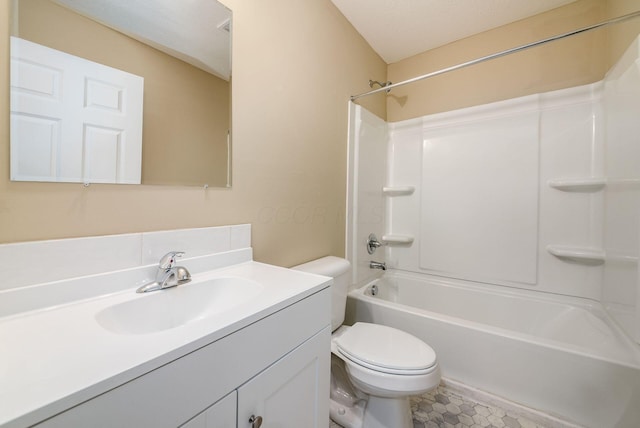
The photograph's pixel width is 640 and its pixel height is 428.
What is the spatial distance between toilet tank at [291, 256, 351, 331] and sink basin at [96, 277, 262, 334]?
0.49m

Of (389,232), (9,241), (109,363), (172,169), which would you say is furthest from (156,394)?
(389,232)

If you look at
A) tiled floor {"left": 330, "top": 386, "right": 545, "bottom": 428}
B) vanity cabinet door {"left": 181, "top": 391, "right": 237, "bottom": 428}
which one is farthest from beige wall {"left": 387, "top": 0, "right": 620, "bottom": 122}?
vanity cabinet door {"left": 181, "top": 391, "right": 237, "bottom": 428}

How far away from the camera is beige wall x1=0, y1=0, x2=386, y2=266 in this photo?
2.22 ft

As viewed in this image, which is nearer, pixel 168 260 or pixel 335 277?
pixel 168 260

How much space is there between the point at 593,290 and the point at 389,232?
1350 millimetres

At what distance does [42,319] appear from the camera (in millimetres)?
583

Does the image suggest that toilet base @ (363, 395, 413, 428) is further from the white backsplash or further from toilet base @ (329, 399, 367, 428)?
the white backsplash

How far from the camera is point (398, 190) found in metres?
2.24

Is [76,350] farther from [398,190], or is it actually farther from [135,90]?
[398,190]

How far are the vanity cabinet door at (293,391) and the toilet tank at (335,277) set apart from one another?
46cm

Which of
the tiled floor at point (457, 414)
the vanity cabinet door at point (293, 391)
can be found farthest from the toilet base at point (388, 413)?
the vanity cabinet door at point (293, 391)

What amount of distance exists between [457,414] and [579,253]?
1239mm

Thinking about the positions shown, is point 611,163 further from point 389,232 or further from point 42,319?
point 42,319

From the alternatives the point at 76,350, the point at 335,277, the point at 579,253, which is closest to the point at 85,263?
the point at 76,350
